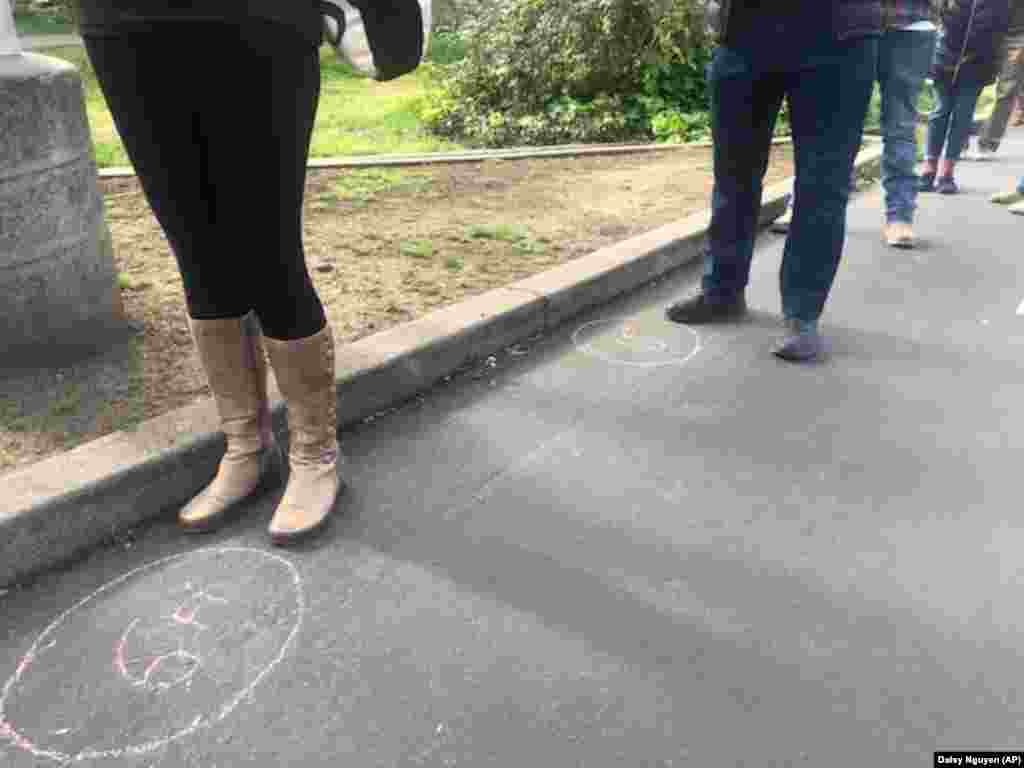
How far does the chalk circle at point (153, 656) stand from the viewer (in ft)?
5.52

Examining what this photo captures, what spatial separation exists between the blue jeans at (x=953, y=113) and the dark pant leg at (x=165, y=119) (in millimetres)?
5798

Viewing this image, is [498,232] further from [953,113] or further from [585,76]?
[585,76]

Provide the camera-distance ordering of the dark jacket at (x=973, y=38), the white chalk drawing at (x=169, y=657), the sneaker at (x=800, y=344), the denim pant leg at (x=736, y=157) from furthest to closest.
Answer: the dark jacket at (x=973, y=38)
the sneaker at (x=800, y=344)
the denim pant leg at (x=736, y=157)
the white chalk drawing at (x=169, y=657)

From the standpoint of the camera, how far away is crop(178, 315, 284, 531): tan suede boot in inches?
88.7

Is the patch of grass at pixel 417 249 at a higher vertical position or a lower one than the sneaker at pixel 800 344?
higher

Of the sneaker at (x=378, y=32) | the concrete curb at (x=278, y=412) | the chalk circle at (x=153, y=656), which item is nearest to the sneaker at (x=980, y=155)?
the concrete curb at (x=278, y=412)

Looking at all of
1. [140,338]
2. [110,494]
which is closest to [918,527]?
[110,494]

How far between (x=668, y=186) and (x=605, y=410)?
3165 mm

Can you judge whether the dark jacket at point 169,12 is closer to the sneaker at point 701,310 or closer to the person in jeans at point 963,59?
the sneaker at point 701,310

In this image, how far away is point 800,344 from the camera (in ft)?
11.3

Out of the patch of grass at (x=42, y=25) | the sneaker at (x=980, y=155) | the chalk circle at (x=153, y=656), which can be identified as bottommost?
the sneaker at (x=980, y=155)

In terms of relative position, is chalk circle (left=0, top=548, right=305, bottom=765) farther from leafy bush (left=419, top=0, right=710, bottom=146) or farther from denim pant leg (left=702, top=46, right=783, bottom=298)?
leafy bush (left=419, top=0, right=710, bottom=146)

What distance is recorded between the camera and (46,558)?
213cm

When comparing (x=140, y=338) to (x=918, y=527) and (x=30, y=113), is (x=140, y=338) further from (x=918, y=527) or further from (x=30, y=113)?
(x=918, y=527)
